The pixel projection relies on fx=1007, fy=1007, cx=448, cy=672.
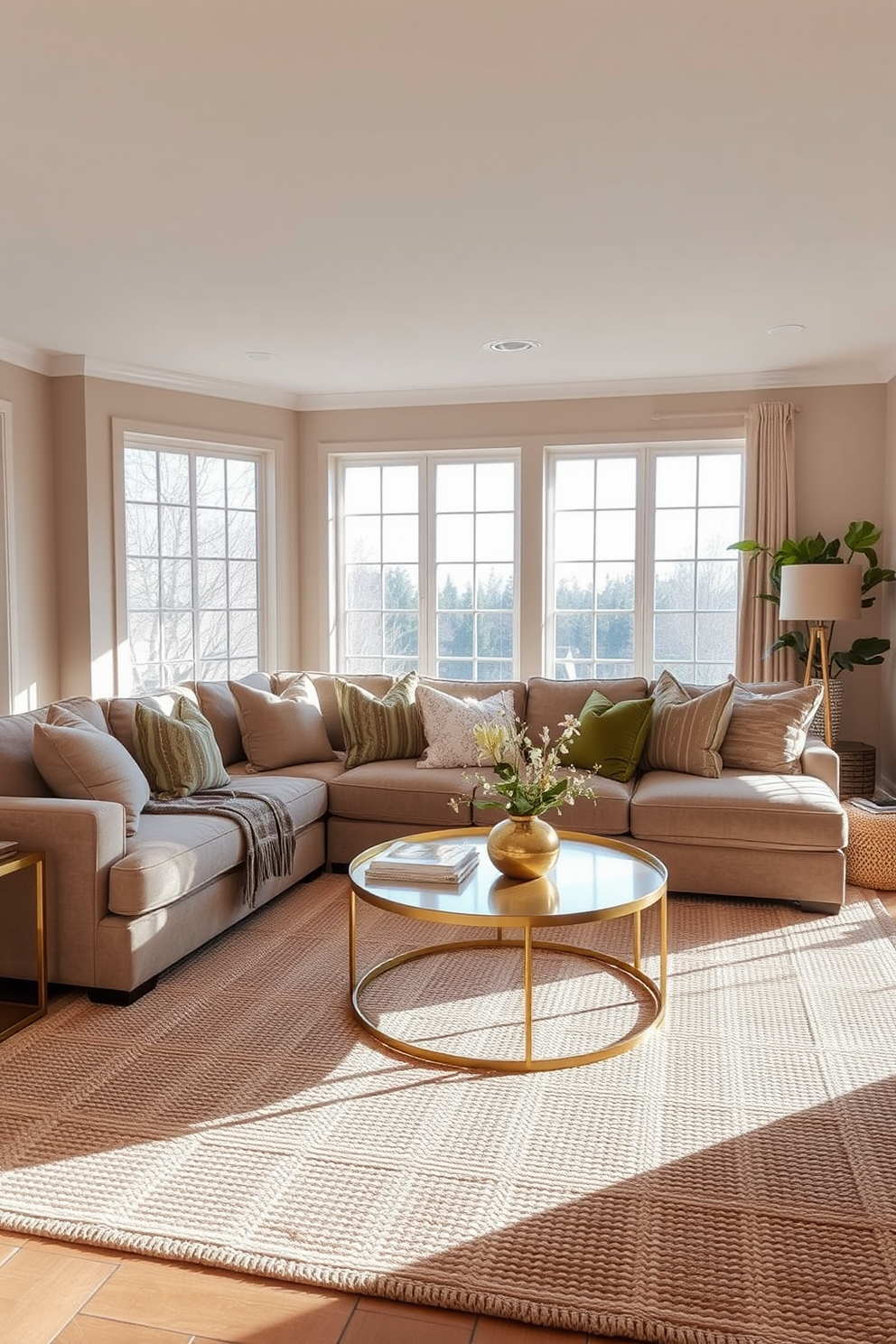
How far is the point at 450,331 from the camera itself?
16.6 ft

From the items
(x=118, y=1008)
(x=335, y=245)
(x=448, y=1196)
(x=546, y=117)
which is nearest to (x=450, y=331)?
(x=335, y=245)

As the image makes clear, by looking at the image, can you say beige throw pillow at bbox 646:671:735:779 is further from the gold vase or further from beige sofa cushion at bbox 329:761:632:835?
the gold vase

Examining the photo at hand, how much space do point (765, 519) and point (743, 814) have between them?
2.51 metres

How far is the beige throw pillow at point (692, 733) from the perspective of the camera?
4.59 m

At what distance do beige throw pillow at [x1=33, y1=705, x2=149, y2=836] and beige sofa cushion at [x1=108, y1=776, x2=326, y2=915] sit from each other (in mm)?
148

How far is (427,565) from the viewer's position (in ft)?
22.4

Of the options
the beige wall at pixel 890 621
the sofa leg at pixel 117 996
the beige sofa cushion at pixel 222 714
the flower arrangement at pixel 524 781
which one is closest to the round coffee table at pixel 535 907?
the flower arrangement at pixel 524 781

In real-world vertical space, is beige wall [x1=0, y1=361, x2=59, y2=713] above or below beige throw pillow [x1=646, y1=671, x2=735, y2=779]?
above

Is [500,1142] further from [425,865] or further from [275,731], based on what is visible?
[275,731]

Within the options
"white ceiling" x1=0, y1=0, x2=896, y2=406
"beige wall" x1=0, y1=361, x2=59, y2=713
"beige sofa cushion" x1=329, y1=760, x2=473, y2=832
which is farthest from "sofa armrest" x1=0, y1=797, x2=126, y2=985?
"beige wall" x1=0, y1=361, x2=59, y2=713

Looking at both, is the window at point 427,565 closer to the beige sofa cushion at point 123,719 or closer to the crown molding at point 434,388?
the crown molding at point 434,388

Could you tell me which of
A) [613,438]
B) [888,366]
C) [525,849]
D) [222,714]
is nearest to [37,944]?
[525,849]

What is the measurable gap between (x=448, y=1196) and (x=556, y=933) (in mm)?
1796

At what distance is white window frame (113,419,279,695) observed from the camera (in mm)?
5898
